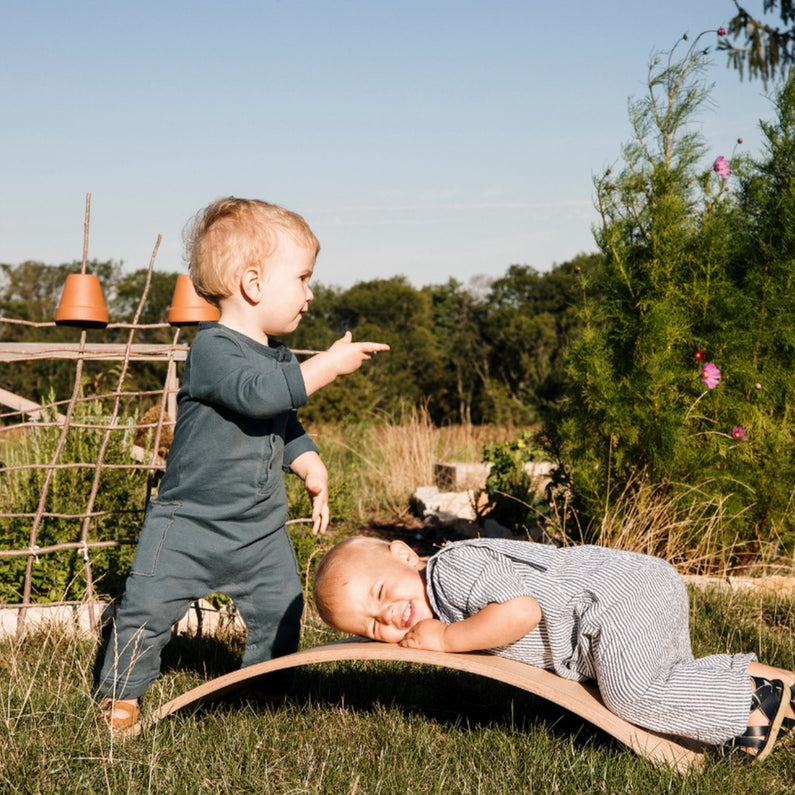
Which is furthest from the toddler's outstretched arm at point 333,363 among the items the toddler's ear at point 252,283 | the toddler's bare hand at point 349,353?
the toddler's ear at point 252,283

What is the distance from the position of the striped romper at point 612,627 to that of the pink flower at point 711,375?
7.74 ft

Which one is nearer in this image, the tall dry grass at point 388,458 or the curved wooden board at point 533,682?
the curved wooden board at point 533,682

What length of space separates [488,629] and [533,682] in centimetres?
19

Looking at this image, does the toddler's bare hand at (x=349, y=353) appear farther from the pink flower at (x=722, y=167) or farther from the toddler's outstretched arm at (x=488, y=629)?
the pink flower at (x=722, y=167)

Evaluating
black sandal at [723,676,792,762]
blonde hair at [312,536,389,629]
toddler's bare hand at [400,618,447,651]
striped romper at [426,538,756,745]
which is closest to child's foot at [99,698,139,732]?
blonde hair at [312,536,389,629]

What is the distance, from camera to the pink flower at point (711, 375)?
5055 mm

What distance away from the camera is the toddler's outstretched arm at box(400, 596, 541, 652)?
2641 mm

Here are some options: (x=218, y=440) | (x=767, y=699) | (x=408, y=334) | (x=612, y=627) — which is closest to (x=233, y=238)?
(x=218, y=440)

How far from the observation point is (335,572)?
2.79m

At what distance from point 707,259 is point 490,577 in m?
3.13

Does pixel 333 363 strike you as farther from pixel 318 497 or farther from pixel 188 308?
pixel 188 308

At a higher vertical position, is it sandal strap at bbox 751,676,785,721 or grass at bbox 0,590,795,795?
sandal strap at bbox 751,676,785,721

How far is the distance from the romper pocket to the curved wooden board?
426 millimetres

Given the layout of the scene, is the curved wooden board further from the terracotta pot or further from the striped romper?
the terracotta pot
